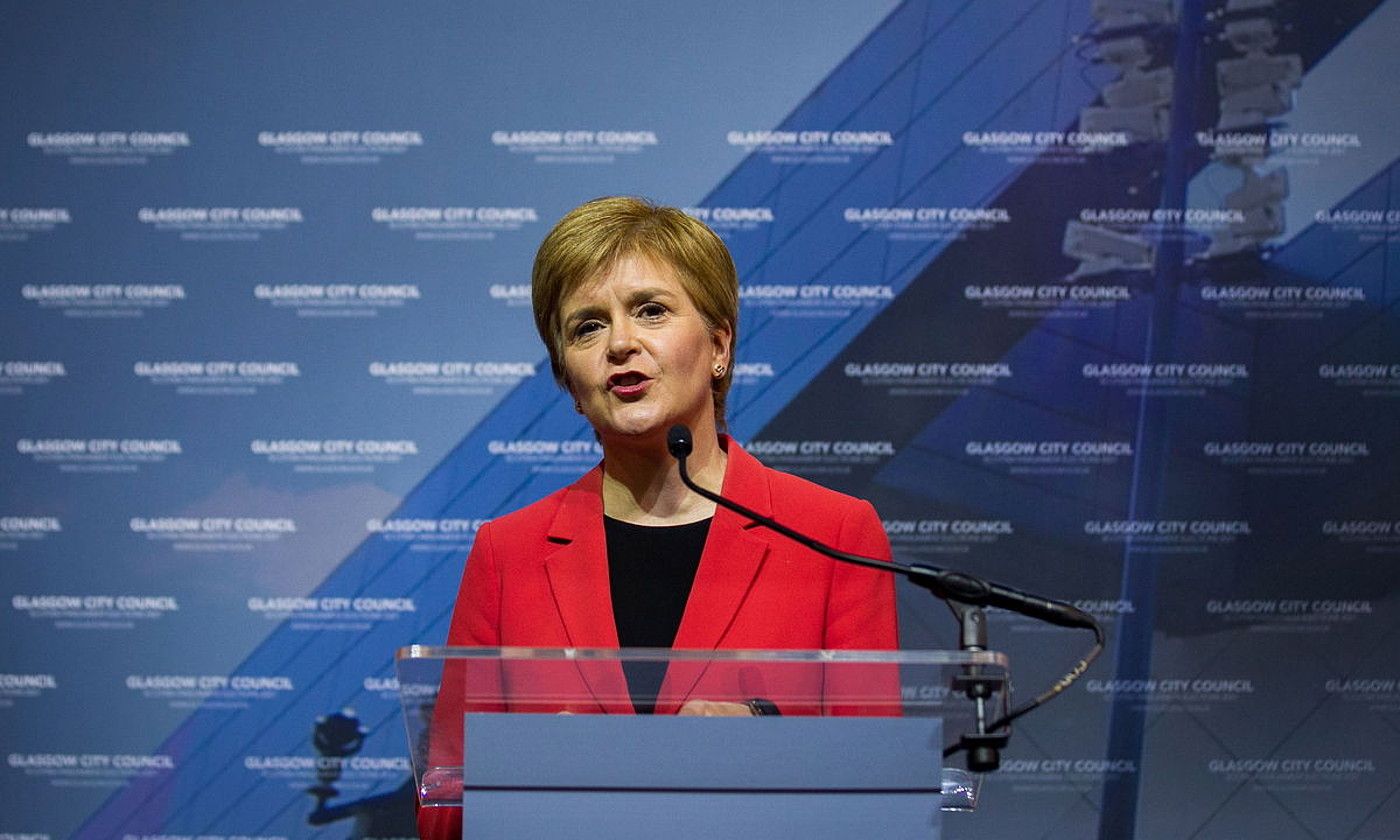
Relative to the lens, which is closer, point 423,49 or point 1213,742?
point 1213,742

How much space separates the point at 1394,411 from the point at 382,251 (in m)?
2.94

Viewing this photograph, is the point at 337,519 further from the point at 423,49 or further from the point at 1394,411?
the point at 1394,411

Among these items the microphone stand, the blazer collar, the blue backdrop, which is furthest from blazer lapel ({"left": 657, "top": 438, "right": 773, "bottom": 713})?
the blue backdrop

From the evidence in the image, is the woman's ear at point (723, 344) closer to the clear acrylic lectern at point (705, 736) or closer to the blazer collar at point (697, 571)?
the blazer collar at point (697, 571)

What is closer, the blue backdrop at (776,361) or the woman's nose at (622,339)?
the woman's nose at (622,339)

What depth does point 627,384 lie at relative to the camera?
2012 mm

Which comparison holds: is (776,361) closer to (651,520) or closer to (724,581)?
(651,520)

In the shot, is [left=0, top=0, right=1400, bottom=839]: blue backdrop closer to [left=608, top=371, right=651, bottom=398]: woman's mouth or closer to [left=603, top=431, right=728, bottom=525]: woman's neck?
[left=603, top=431, right=728, bottom=525]: woman's neck

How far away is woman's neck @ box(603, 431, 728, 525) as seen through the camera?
2.13m

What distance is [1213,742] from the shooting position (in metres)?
3.99

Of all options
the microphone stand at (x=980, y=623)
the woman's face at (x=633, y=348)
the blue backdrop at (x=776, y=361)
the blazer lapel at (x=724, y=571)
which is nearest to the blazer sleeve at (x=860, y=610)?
the blazer lapel at (x=724, y=571)

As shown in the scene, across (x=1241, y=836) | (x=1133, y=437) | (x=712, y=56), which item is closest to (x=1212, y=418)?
(x=1133, y=437)

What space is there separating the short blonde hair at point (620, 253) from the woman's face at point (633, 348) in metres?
0.02

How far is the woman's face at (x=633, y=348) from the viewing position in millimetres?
2008
